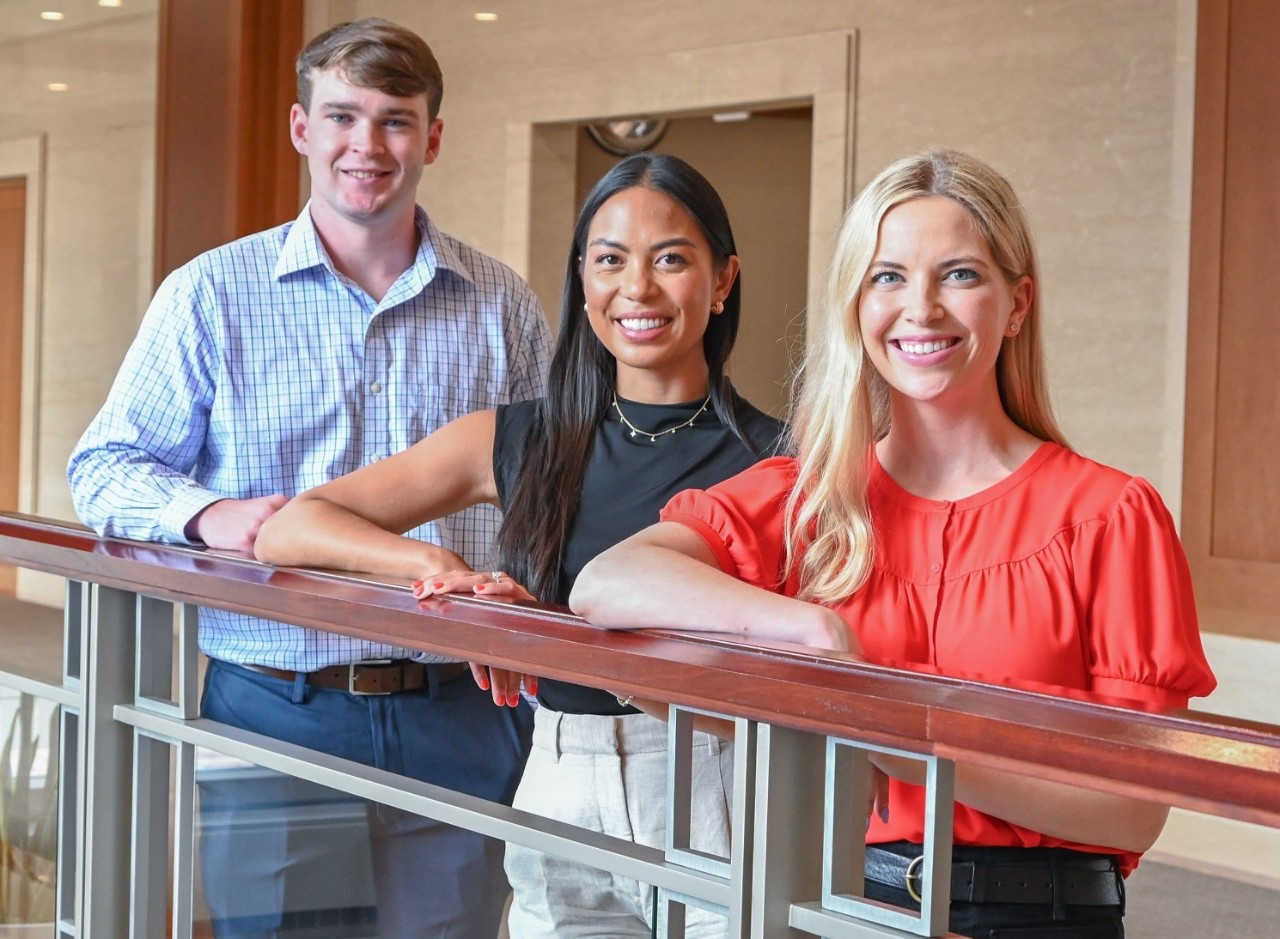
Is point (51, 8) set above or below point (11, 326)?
above

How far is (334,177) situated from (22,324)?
561 centimetres

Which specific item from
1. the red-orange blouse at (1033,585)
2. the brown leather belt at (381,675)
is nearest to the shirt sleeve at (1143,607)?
the red-orange blouse at (1033,585)

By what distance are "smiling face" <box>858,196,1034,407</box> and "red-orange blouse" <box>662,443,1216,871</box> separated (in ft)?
0.43

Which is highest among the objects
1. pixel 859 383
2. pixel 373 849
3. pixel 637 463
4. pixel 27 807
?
pixel 859 383

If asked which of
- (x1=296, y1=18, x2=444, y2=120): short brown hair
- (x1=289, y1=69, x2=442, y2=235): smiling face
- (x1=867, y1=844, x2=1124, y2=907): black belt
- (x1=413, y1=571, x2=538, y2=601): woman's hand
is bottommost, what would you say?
(x1=867, y1=844, x2=1124, y2=907): black belt

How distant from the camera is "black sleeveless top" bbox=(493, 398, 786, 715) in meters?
A: 1.90

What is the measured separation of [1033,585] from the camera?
148 centimetres

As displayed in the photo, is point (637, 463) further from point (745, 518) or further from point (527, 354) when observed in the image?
point (527, 354)

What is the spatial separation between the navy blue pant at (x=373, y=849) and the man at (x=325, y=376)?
20 cm

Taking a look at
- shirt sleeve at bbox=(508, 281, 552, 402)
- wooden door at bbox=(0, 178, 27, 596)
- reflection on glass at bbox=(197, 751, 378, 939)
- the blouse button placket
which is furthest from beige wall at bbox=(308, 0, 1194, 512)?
wooden door at bbox=(0, 178, 27, 596)

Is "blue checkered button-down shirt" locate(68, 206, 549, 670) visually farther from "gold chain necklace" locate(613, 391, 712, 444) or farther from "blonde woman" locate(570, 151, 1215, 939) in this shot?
"blonde woman" locate(570, 151, 1215, 939)

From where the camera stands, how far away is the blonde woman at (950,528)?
4.49 ft

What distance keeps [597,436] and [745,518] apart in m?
0.39

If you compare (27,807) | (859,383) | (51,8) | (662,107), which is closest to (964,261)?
(859,383)
